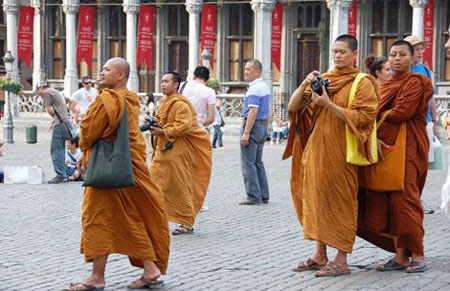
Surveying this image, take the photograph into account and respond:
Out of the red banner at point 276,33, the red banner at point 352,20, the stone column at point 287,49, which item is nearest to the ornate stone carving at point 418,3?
the red banner at point 352,20

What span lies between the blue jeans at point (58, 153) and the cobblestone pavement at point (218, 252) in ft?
5.37

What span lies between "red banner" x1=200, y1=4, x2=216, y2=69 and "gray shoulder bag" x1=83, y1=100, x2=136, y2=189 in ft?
74.3

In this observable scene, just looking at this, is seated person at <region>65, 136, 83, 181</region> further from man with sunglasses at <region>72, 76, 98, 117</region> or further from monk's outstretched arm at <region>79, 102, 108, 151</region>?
monk's outstretched arm at <region>79, 102, 108, 151</region>

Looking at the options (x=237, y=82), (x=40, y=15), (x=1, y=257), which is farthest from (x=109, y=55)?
(x=1, y=257)

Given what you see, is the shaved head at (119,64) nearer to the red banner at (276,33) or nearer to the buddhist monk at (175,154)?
the buddhist monk at (175,154)

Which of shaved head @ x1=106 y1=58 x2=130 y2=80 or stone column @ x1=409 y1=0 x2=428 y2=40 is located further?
stone column @ x1=409 y1=0 x2=428 y2=40

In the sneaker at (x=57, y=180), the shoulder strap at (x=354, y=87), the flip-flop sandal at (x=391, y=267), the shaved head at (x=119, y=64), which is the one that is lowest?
the sneaker at (x=57, y=180)

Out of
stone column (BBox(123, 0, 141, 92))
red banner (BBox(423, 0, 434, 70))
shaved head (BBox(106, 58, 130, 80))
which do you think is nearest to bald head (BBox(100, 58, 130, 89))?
shaved head (BBox(106, 58, 130, 80))

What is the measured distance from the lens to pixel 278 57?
94.8 ft

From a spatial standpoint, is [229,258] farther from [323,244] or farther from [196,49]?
[196,49]

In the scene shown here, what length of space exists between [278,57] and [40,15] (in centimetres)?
898

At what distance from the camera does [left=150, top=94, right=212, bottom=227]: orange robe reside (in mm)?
8602

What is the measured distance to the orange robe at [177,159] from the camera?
860cm

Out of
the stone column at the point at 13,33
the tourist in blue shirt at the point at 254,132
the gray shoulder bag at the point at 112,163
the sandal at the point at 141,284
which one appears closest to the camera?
the gray shoulder bag at the point at 112,163
